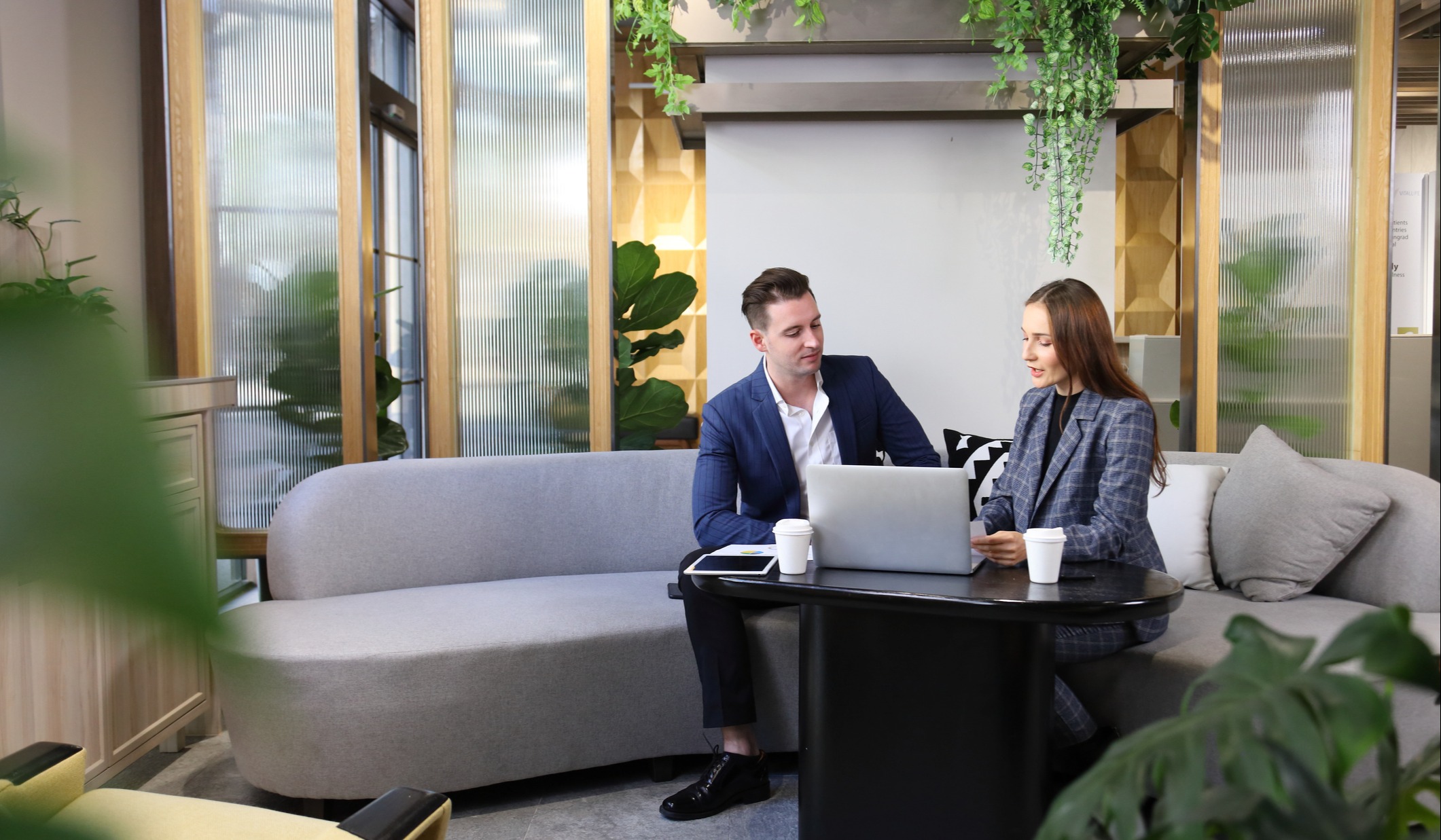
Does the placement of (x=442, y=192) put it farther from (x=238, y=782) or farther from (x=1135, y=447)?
(x=1135, y=447)

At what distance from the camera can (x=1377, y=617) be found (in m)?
0.51

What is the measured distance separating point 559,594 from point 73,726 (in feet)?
3.78

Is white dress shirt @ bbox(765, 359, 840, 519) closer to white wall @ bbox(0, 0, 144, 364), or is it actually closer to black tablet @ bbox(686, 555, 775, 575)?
black tablet @ bbox(686, 555, 775, 575)

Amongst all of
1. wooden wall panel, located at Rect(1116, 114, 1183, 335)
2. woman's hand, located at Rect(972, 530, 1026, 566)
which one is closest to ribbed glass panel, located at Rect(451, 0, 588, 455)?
woman's hand, located at Rect(972, 530, 1026, 566)

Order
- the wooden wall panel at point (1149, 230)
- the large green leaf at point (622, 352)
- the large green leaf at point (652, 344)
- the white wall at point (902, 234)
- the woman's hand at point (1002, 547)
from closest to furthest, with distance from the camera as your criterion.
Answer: the woman's hand at point (1002, 547)
the white wall at point (902, 234)
the large green leaf at point (622, 352)
the large green leaf at point (652, 344)
the wooden wall panel at point (1149, 230)

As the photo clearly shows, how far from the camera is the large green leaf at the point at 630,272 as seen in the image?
3844 mm

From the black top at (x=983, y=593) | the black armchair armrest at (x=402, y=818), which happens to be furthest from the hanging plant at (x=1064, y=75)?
the black armchair armrest at (x=402, y=818)

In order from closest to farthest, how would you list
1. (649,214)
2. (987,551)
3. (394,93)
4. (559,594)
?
(987,551) → (559,594) → (394,93) → (649,214)

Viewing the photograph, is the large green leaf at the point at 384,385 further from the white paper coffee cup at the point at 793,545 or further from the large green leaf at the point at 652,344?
the white paper coffee cup at the point at 793,545

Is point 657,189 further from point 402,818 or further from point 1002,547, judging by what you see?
point 402,818

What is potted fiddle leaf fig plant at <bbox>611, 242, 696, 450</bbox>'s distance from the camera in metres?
3.81

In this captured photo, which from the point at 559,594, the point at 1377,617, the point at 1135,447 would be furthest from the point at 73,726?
the point at 1377,617

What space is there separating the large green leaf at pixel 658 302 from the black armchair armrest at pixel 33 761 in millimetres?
2760

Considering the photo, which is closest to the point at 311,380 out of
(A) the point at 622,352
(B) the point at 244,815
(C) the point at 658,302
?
(A) the point at 622,352
